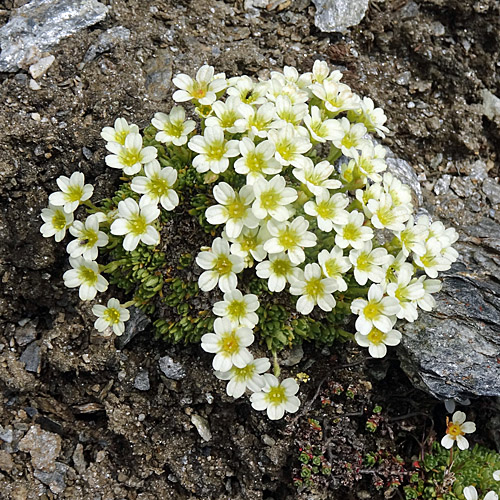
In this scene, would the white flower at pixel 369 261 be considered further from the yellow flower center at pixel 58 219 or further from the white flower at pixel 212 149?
the yellow flower center at pixel 58 219

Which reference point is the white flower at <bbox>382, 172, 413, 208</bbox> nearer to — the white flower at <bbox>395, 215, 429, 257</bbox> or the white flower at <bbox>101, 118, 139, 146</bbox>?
the white flower at <bbox>395, 215, 429, 257</bbox>

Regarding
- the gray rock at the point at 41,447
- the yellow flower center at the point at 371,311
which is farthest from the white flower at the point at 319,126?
the gray rock at the point at 41,447

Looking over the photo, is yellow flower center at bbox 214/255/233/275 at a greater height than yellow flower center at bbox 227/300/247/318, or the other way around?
yellow flower center at bbox 214/255/233/275

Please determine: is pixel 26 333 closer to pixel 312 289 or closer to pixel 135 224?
pixel 135 224

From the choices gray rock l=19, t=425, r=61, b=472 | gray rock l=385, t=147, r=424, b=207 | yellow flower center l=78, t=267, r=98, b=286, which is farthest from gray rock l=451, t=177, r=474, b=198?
gray rock l=19, t=425, r=61, b=472

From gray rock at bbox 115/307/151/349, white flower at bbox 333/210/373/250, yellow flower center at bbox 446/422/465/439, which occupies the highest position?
white flower at bbox 333/210/373/250

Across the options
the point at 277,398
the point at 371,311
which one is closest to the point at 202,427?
the point at 277,398

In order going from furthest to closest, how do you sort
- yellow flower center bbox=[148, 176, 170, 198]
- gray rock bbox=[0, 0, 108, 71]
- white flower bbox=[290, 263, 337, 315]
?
gray rock bbox=[0, 0, 108, 71] → yellow flower center bbox=[148, 176, 170, 198] → white flower bbox=[290, 263, 337, 315]
